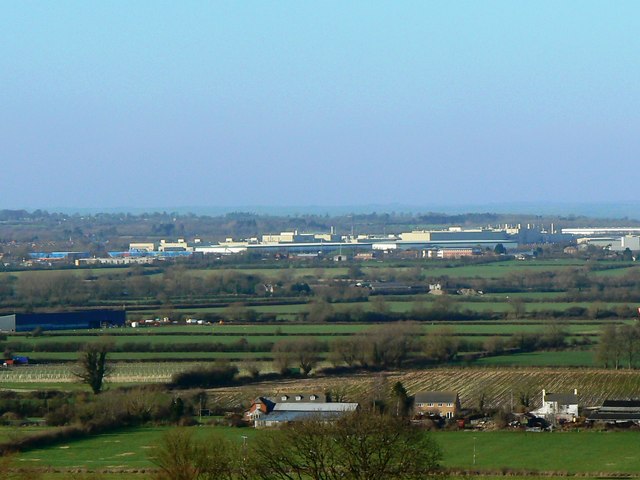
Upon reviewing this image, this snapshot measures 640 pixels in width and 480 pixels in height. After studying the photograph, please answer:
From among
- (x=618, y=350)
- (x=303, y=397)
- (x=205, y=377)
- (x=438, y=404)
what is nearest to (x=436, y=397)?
(x=438, y=404)

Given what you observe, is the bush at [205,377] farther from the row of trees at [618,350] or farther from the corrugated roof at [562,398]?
the row of trees at [618,350]

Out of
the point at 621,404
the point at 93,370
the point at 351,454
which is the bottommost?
the point at 621,404

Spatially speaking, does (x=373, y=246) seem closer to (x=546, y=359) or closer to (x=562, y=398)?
(x=546, y=359)

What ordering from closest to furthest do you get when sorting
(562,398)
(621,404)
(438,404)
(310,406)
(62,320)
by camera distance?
1. (310,406)
2. (621,404)
3. (438,404)
4. (562,398)
5. (62,320)

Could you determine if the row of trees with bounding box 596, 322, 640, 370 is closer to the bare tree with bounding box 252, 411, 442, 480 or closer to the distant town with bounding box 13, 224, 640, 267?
the bare tree with bounding box 252, 411, 442, 480

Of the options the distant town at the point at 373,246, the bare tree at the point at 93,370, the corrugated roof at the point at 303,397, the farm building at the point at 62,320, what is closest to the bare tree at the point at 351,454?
the corrugated roof at the point at 303,397

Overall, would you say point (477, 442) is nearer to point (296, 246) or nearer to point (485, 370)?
point (485, 370)
